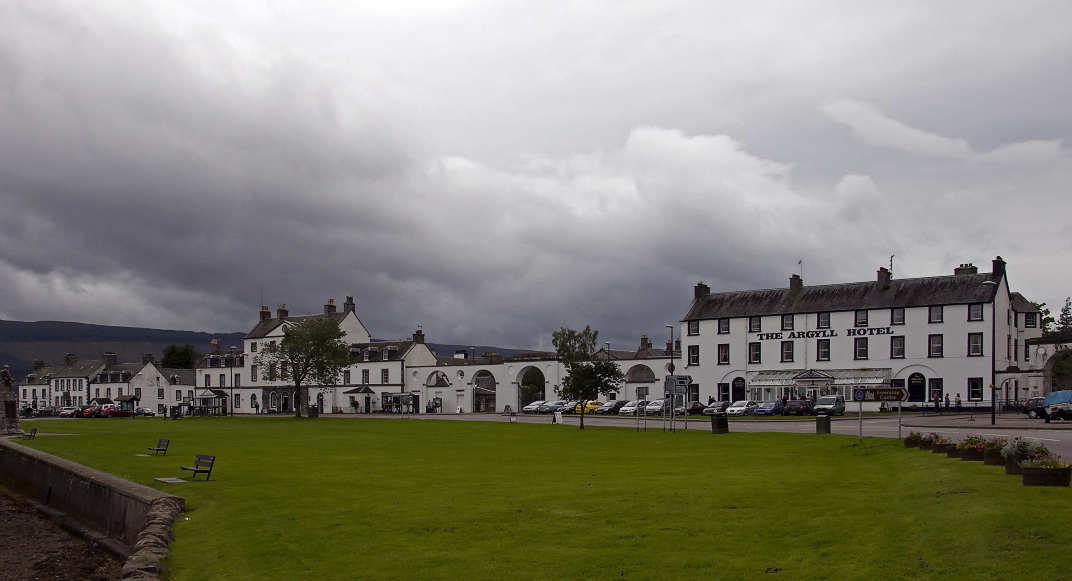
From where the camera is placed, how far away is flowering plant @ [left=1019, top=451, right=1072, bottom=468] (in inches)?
553

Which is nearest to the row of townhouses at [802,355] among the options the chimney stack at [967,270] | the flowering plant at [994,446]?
the chimney stack at [967,270]

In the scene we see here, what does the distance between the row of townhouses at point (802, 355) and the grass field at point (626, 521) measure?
2468cm

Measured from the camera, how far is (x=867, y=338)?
250 feet

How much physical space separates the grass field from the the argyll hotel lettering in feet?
177

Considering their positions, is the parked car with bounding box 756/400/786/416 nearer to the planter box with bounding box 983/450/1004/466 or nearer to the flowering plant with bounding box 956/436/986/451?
the flowering plant with bounding box 956/436/986/451

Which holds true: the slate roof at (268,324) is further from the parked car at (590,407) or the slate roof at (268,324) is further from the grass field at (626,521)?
the grass field at (626,521)

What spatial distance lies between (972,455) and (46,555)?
19.9 metres

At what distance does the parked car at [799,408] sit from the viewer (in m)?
68.0

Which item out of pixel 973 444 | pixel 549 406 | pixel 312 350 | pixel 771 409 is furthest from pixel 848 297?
pixel 973 444

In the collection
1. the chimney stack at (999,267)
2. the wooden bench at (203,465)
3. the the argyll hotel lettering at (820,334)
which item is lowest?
the wooden bench at (203,465)

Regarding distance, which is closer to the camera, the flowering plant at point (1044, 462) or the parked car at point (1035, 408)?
the flowering plant at point (1044, 462)

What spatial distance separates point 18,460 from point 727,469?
78.8 feet

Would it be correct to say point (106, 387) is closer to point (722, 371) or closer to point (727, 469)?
point (722, 371)

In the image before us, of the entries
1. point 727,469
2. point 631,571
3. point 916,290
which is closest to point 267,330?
point 916,290
